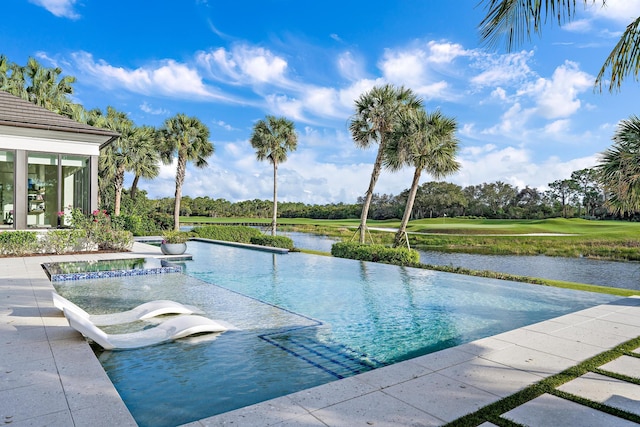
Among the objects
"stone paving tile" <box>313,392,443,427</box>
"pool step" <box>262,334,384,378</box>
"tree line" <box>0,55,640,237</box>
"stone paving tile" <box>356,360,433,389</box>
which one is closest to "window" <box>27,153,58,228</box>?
"tree line" <box>0,55,640,237</box>

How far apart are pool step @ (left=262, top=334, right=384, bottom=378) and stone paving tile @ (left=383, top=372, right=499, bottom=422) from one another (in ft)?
2.92

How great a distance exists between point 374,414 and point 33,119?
1396 cm

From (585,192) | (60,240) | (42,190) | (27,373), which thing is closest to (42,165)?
(42,190)

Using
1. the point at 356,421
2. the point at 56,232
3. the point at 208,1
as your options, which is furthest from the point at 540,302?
the point at 208,1

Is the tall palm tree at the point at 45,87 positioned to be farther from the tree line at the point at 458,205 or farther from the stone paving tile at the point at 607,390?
the stone paving tile at the point at 607,390

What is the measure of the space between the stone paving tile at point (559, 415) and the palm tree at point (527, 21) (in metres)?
2.52

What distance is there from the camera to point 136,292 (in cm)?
767

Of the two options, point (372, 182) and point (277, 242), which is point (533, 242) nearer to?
point (372, 182)

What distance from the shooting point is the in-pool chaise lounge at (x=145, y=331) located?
407cm

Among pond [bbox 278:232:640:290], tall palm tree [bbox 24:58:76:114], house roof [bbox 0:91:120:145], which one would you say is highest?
tall palm tree [bbox 24:58:76:114]

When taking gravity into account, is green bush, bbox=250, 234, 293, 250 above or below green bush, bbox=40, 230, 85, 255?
below

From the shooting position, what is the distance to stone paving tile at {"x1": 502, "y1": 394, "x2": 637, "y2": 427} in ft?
8.24

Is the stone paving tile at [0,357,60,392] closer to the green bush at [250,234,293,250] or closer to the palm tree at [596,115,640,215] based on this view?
the palm tree at [596,115,640,215]

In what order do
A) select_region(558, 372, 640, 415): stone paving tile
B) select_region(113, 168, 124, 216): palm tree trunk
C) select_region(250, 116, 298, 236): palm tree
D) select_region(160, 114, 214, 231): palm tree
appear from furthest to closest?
select_region(113, 168, 124, 216): palm tree trunk, select_region(160, 114, 214, 231): palm tree, select_region(250, 116, 298, 236): palm tree, select_region(558, 372, 640, 415): stone paving tile
